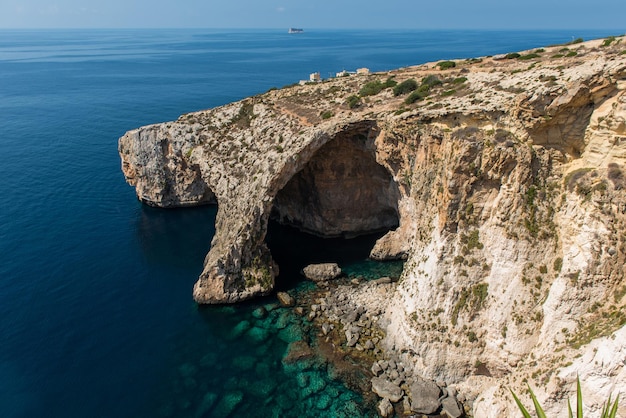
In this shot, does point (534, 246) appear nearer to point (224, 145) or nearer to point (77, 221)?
point (224, 145)

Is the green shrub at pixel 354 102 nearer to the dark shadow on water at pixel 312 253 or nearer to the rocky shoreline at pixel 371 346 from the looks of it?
the dark shadow on water at pixel 312 253

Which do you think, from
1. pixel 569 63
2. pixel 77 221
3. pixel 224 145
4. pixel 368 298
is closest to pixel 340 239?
pixel 368 298

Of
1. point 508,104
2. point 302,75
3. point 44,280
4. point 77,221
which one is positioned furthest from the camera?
point 302,75

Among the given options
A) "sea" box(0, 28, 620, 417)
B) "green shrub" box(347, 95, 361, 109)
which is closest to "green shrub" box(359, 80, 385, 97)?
"green shrub" box(347, 95, 361, 109)

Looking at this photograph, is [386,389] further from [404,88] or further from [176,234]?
[176,234]

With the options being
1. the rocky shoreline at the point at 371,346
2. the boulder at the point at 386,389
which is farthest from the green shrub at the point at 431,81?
the boulder at the point at 386,389

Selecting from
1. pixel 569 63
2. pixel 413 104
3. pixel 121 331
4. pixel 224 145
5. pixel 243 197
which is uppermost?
pixel 569 63
